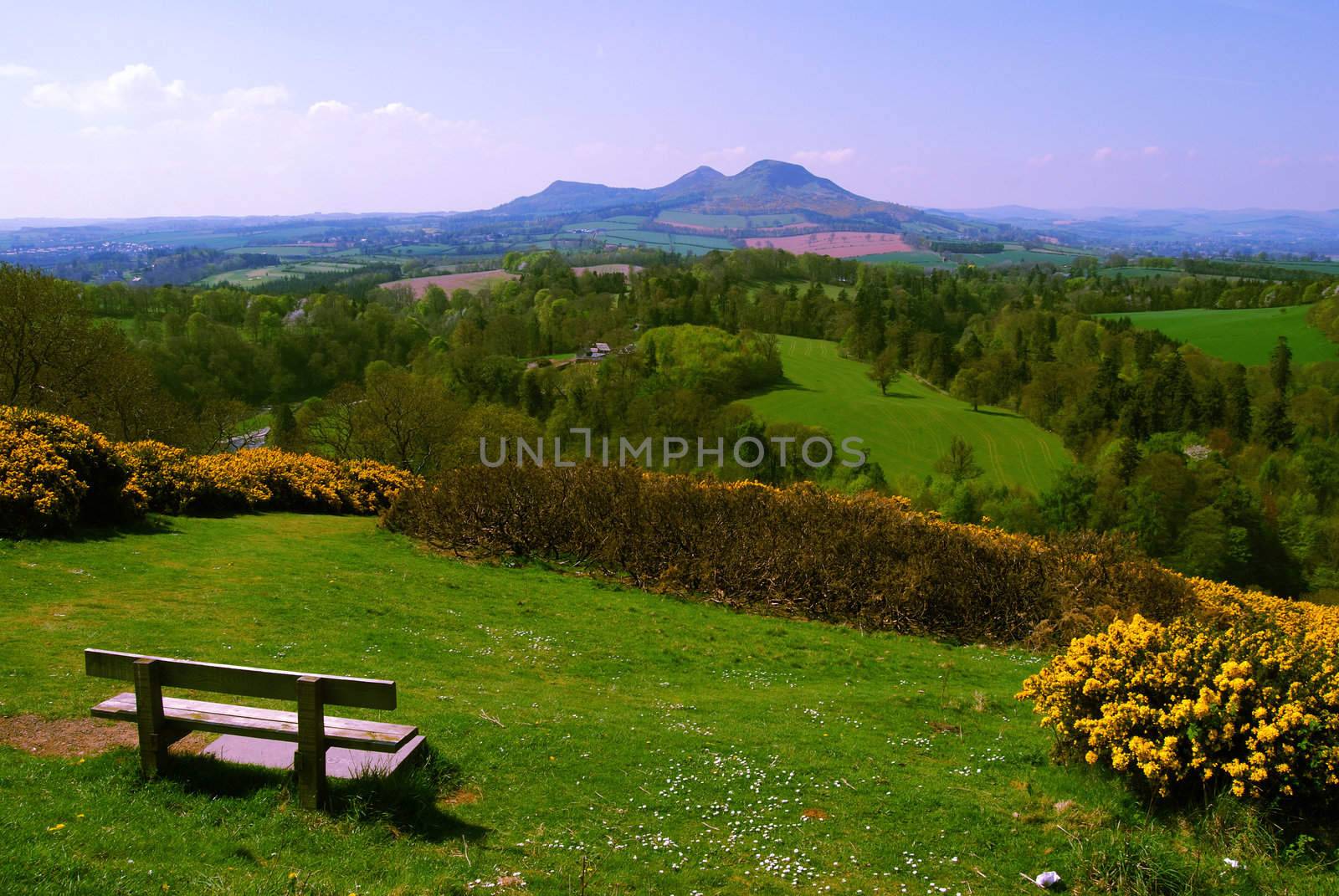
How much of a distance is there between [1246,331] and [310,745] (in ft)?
424

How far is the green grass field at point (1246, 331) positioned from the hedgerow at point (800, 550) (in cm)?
10090

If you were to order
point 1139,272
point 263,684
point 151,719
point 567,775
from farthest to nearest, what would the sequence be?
point 1139,272 → point 567,775 → point 151,719 → point 263,684

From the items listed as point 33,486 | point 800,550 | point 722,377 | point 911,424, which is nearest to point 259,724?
point 33,486

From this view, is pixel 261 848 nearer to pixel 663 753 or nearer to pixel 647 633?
pixel 663 753

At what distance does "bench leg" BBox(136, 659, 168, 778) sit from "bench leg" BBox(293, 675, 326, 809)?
1.04 meters

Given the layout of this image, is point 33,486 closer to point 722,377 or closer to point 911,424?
point 911,424

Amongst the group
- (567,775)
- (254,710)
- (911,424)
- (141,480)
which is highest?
(254,710)

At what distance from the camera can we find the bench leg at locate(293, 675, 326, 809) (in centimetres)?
550

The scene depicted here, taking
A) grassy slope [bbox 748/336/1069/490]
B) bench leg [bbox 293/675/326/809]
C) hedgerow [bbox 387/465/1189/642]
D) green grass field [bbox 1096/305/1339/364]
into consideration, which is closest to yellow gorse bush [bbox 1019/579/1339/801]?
bench leg [bbox 293/675/326/809]

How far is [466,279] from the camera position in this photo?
179 metres

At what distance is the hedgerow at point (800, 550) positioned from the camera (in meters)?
15.6

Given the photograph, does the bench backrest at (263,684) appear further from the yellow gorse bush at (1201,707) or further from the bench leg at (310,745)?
the yellow gorse bush at (1201,707)

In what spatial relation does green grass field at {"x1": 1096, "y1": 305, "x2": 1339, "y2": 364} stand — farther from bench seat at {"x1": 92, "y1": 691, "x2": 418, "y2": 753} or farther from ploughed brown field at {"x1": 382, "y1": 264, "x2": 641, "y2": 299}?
bench seat at {"x1": 92, "y1": 691, "x2": 418, "y2": 753}

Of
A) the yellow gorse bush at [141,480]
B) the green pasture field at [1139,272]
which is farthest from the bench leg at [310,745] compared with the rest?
the green pasture field at [1139,272]
